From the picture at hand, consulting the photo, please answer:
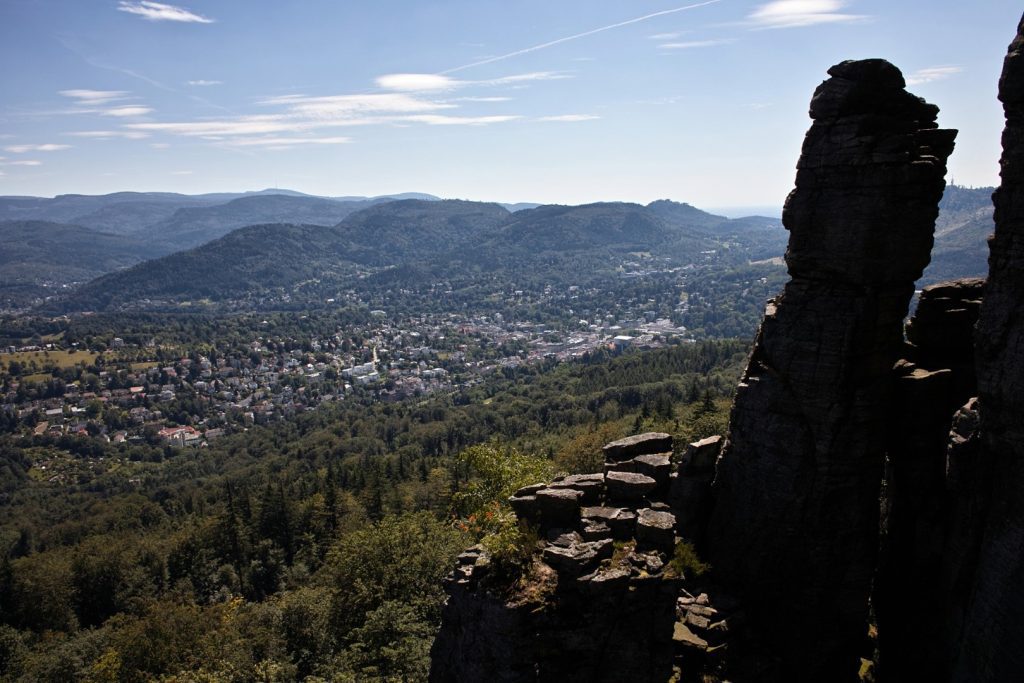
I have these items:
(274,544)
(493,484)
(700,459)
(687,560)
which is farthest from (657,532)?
(274,544)

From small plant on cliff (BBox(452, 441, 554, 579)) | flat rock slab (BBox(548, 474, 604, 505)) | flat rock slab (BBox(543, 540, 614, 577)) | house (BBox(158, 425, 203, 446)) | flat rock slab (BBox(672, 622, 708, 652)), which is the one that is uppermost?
flat rock slab (BBox(548, 474, 604, 505))

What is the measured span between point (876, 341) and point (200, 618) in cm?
4376

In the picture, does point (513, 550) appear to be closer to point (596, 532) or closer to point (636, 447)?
point (596, 532)

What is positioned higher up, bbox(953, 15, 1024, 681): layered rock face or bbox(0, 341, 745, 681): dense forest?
bbox(953, 15, 1024, 681): layered rock face

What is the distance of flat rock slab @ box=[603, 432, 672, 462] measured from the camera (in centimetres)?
2281

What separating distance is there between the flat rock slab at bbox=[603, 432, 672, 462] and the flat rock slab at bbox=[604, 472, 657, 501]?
8.06 ft

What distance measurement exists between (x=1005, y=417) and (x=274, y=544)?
222 feet

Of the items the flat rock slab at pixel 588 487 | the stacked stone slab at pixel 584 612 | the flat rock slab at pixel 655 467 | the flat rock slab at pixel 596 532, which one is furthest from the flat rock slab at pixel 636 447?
the flat rock slab at pixel 596 532

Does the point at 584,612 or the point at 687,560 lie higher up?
the point at 687,560

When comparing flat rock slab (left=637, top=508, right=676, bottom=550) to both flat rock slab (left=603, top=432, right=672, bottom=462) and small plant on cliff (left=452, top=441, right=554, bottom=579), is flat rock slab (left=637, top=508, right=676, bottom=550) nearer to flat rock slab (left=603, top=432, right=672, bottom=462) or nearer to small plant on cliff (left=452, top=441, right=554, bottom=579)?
small plant on cliff (left=452, top=441, right=554, bottom=579)

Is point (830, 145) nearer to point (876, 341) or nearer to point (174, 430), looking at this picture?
point (876, 341)

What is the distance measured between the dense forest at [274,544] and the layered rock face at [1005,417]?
62.6ft

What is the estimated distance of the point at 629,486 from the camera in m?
19.9

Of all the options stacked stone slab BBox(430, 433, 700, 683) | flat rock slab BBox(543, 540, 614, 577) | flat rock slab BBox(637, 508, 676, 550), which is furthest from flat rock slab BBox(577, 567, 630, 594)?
flat rock slab BBox(637, 508, 676, 550)
